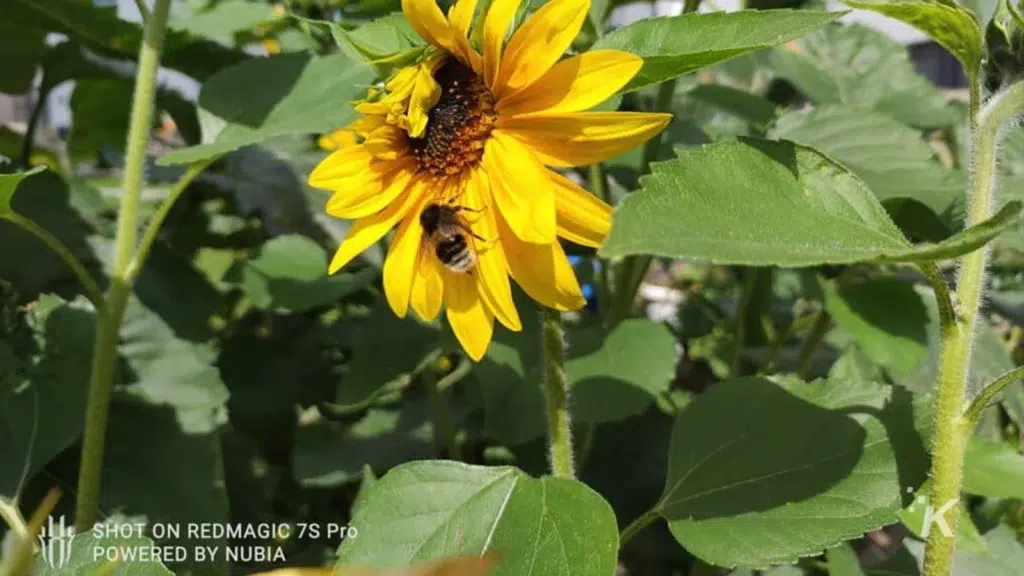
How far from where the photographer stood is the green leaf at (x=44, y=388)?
0.58 metres

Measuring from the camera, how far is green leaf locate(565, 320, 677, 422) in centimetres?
58

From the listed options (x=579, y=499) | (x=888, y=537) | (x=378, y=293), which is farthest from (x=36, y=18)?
(x=888, y=537)

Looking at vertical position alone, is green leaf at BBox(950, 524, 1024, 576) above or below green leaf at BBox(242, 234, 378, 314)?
below

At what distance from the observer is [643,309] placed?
1142 mm

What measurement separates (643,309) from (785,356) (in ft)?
0.99

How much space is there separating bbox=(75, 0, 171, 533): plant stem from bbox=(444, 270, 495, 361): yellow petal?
0.76 ft

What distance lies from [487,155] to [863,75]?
57cm

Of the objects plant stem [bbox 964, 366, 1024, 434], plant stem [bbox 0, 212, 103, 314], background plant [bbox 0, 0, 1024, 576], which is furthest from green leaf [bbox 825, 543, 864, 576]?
plant stem [bbox 0, 212, 103, 314]

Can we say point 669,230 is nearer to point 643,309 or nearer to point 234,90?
point 234,90

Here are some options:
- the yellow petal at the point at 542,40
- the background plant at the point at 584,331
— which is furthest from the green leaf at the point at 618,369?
the yellow petal at the point at 542,40

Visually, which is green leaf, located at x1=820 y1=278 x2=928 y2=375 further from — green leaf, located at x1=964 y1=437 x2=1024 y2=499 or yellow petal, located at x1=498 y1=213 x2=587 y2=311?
yellow petal, located at x1=498 y1=213 x2=587 y2=311

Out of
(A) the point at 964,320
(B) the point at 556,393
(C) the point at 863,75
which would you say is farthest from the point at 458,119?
(C) the point at 863,75

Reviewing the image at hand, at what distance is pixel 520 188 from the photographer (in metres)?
0.43

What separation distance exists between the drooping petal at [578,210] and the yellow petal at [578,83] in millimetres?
34
